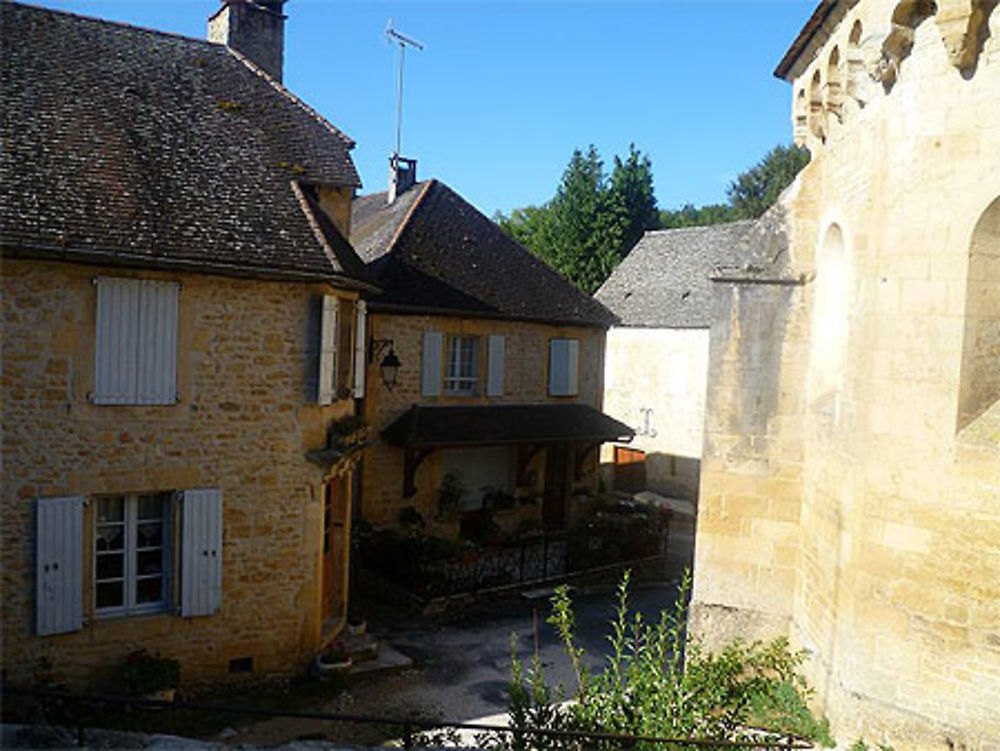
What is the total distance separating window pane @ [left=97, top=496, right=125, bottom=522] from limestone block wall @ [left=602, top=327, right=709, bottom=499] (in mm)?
16215

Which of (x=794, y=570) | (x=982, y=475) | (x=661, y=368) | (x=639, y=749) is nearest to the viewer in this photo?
(x=639, y=749)

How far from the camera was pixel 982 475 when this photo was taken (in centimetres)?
650

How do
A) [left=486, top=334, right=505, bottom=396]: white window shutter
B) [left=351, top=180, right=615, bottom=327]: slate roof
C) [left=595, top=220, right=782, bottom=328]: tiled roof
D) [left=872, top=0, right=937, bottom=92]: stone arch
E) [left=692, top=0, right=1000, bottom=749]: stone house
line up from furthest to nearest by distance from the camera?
[left=595, top=220, right=782, bottom=328]: tiled roof, [left=486, top=334, right=505, bottom=396]: white window shutter, [left=351, top=180, right=615, bottom=327]: slate roof, [left=872, top=0, right=937, bottom=92]: stone arch, [left=692, top=0, right=1000, bottom=749]: stone house

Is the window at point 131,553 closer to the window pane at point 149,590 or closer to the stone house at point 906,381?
the window pane at point 149,590

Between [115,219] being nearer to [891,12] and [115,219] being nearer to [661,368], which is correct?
[891,12]

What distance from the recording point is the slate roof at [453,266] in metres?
15.7

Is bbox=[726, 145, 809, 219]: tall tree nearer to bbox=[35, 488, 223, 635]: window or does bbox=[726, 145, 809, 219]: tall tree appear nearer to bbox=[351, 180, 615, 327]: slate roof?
bbox=[351, 180, 615, 327]: slate roof

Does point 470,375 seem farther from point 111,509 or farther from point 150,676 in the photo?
point 150,676

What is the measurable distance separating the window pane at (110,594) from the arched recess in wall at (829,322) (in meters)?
7.86

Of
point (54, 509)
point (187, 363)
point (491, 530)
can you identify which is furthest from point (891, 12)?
point (491, 530)

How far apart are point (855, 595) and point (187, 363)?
726cm

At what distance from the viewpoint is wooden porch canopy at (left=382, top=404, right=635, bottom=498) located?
14.7 m

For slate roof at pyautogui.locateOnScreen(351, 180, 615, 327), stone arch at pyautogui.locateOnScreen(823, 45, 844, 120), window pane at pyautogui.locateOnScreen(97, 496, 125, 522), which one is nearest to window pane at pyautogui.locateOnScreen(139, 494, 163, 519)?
window pane at pyautogui.locateOnScreen(97, 496, 125, 522)

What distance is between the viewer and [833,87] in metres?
8.17
